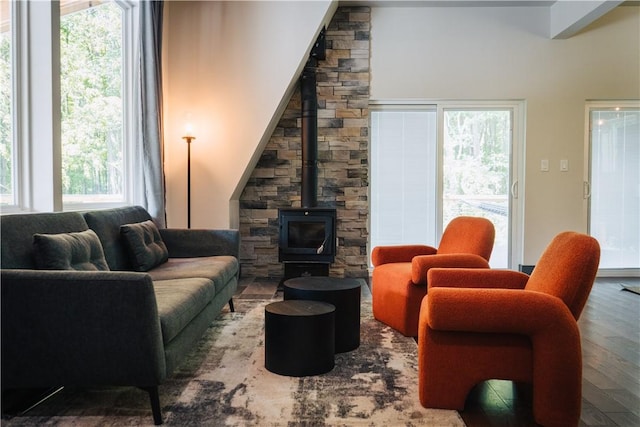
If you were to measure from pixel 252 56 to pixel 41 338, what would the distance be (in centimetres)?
328

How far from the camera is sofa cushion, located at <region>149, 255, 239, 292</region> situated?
283cm

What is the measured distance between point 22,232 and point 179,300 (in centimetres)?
77

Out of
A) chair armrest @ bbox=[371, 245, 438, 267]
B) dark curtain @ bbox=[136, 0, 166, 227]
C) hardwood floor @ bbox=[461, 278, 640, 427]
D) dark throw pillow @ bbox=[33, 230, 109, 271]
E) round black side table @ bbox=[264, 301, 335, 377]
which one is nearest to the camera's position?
hardwood floor @ bbox=[461, 278, 640, 427]

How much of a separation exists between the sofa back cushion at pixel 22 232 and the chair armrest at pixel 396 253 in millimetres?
2069

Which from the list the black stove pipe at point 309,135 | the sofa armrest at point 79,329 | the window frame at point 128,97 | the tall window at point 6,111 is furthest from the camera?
the black stove pipe at point 309,135

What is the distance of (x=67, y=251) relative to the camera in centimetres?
212

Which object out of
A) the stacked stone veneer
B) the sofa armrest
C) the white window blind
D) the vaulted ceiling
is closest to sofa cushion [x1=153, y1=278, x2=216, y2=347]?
the sofa armrest

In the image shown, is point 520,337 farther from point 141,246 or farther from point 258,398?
point 141,246

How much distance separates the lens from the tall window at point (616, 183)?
500cm

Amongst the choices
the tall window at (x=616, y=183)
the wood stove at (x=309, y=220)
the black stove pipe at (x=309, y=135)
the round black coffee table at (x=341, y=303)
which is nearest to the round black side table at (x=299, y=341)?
the round black coffee table at (x=341, y=303)

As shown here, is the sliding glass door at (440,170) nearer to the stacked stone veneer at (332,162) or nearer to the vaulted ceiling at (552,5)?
the stacked stone veneer at (332,162)

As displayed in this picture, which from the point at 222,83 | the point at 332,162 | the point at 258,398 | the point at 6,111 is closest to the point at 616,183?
the point at 332,162

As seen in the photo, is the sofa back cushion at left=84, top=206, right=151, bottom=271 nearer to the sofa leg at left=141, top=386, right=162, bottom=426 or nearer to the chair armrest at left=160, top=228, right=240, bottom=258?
the chair armrest at left=160, top=228, right=240, bottom=258

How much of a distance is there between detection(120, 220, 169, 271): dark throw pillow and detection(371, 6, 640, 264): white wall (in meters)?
2.83
